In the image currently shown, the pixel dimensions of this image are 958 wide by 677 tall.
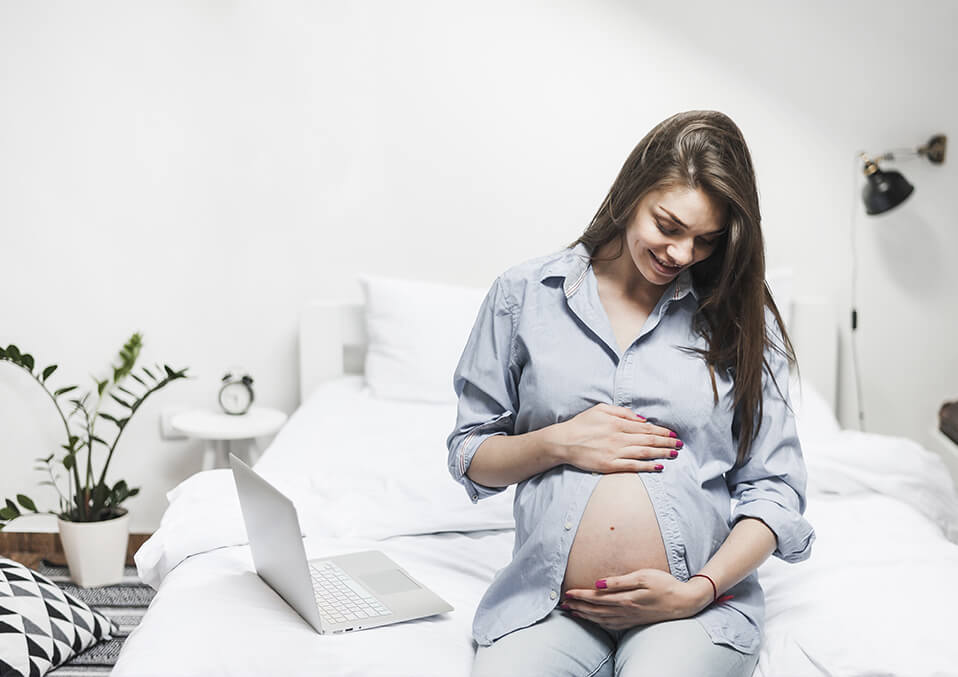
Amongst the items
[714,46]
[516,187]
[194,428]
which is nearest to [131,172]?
[194,428]

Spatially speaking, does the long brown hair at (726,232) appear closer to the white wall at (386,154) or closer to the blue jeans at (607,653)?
the blue jeans at (607,653)

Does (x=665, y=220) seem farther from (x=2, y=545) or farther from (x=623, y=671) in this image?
(x=2, y=545)

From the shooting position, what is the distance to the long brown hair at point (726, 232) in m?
1.20

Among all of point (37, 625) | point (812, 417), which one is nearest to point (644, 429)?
point (812, 417)

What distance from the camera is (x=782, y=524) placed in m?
1.19

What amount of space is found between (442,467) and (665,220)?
0.81m

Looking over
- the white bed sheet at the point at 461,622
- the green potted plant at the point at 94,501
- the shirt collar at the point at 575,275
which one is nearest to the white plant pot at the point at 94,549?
the green potted plant at the point at 94,501

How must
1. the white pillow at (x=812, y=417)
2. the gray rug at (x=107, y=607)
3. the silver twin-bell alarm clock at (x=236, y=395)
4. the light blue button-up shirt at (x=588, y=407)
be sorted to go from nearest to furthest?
1. the light blue button-up shirt at (x=588, y=407)
2. the gray rug at (x=107, y=607)
3. the white pillow at (x=812, y=417)
4. the silver twin-bell alarm clock at (x=236, y=395)

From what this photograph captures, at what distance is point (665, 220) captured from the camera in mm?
1203

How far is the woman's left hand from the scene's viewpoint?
3.63 feet

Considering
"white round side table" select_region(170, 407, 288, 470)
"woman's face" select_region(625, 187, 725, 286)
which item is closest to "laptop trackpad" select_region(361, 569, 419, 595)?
"woman's face" select_region(625, 187, 725, 286)

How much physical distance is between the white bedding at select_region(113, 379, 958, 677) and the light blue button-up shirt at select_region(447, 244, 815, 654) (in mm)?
95

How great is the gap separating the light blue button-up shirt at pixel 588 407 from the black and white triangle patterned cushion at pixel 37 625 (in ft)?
3.77

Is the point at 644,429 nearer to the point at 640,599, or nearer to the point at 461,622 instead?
the point at 640,599
